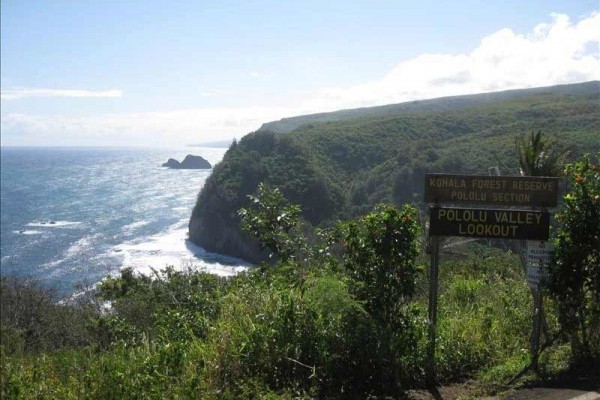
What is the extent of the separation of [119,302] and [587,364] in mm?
17633

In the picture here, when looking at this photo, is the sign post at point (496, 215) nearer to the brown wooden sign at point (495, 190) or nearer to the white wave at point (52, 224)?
the brown wooden sign at point (495, 190)

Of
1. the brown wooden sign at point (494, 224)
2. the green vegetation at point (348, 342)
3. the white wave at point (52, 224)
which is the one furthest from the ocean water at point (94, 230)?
the brown wooden sign at point (494, 224)

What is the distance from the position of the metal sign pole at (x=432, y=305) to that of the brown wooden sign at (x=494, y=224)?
0.17m

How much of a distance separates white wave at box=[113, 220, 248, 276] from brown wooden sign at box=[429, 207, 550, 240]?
5796 cm

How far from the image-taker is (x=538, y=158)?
7.70 meters

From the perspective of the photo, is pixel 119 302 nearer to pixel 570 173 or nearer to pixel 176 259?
pixel 570 173

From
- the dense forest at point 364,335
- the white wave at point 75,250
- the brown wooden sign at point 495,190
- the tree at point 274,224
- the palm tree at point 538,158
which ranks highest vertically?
the palm tree at point 538,158

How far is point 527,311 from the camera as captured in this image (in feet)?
22.2

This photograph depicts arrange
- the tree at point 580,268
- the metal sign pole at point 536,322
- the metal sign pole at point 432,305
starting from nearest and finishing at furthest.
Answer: the metal sign pole at point 432,305
the tree at point 580,268
the metal sign pole at point 536,322

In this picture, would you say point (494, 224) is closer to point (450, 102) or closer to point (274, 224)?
point (274, 224)

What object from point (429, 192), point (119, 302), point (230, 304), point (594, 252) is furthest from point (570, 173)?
point (119, 302)

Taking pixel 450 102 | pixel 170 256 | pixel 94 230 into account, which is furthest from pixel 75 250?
pixel 450 102

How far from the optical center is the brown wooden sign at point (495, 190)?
5.59 metres

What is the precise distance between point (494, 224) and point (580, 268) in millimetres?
945
